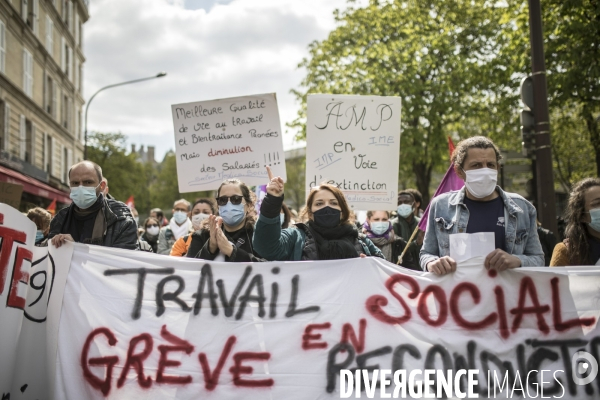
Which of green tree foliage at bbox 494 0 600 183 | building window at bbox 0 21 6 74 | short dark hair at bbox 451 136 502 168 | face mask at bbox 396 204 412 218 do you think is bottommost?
face mask at bbox 396 204 412 218

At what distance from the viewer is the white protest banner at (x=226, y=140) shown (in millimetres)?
5762

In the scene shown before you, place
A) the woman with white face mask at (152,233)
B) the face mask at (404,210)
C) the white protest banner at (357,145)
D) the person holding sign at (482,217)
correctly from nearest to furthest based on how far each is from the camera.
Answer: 1. the person holding sign at (482,217)
2. the white protest banner at (357,145)
3. the face mask at (404,210)
4. the woman with white face mask at (152,233)

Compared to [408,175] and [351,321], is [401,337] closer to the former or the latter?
[351,321]

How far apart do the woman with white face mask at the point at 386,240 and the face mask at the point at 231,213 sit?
2229 mm

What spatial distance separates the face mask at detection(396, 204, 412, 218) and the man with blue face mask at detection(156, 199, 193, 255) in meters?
2.91

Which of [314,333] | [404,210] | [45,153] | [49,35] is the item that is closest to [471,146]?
[314,333]

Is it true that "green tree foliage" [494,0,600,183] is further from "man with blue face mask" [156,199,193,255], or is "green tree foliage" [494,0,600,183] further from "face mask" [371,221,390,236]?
"man with blue face mask" [156,199,193,255]

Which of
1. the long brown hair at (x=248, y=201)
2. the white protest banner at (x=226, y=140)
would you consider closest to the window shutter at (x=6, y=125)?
the white protest banner at (x=226, y=140)

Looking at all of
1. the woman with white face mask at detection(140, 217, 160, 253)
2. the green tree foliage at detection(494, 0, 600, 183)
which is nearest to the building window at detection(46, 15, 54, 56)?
the woman with white face mask at detection(140, 217, 160, 253)

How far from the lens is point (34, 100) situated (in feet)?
80.2

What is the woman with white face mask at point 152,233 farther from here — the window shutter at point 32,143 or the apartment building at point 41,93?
the window shutter at point 32,143

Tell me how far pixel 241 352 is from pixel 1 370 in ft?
4.31

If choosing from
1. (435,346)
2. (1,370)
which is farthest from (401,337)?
(1,370)

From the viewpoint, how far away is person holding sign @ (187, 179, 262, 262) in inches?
149
